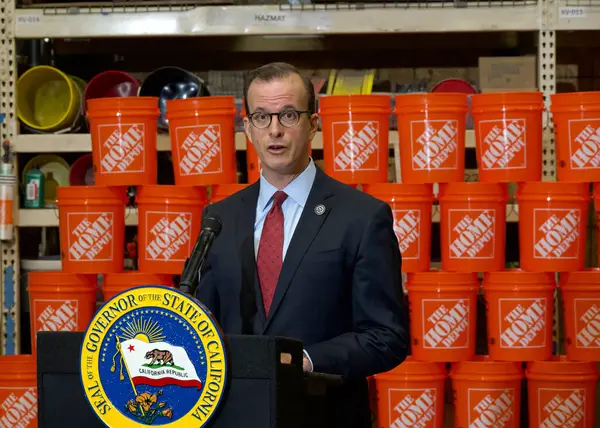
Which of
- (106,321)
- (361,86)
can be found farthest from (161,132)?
(106,321)

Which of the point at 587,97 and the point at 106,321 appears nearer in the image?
the point at 106,321

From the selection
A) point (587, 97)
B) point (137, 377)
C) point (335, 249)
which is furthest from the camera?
point (587, 97)

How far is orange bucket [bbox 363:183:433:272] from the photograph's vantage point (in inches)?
123

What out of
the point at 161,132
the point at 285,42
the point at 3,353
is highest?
the point at 285,42

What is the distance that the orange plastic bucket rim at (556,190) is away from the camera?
3.10m

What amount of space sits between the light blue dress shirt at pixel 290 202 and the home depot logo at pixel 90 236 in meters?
1.50

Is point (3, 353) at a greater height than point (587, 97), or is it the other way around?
point (587, 97)

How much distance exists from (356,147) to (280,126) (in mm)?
1415

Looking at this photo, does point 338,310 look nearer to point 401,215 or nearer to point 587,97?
point 401,215

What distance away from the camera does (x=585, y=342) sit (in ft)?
10.4

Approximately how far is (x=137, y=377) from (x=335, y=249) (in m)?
0.50

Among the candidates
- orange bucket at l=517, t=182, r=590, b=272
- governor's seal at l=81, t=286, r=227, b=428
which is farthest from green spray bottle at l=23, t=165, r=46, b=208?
governor's seal at l=81, t=286, r=227, b=428

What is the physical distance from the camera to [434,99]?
312 centimetres

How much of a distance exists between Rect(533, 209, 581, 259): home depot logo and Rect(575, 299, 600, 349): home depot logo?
177mm
